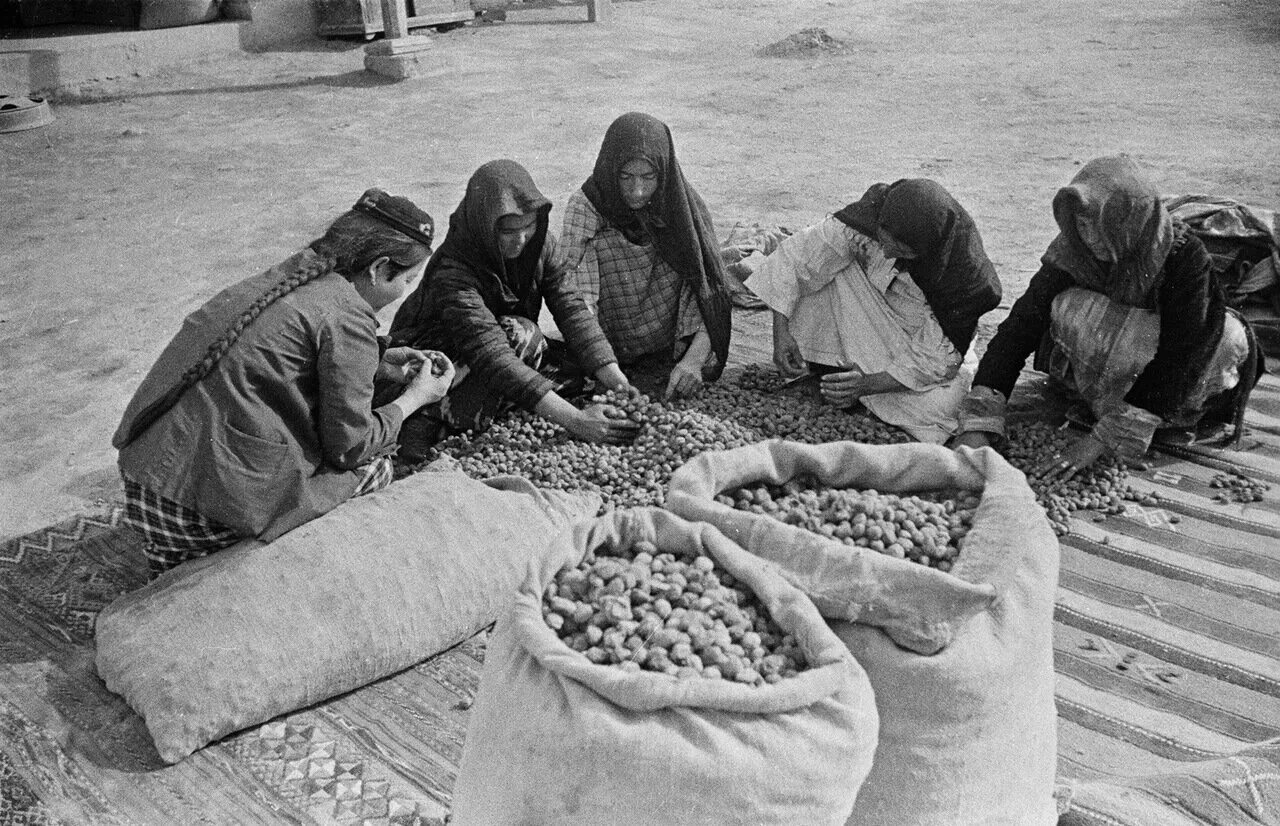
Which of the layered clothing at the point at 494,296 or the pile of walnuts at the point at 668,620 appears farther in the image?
the layered clothing at the point at 494,296

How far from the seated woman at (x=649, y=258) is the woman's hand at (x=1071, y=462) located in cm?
125

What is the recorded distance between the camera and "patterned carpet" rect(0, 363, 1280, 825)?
2451mm

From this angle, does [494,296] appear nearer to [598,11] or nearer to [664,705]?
[664,705]

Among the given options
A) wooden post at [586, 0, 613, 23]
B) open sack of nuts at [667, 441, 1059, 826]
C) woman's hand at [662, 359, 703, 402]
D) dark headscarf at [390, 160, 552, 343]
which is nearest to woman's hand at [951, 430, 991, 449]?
woman's hand at [662, 359, 703, 402]

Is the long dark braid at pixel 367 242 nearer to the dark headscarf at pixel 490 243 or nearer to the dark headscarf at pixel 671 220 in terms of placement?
the dark headscarf at pixel 490 243

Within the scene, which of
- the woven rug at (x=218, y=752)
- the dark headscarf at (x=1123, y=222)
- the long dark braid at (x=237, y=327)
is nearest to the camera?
the woven rug at (x=218, y=752)

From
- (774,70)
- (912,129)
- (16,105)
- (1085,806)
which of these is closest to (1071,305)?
(1085,806)

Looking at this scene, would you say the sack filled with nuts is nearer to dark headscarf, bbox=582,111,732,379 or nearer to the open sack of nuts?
the open sack of nuts

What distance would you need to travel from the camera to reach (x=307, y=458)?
308 centimetres

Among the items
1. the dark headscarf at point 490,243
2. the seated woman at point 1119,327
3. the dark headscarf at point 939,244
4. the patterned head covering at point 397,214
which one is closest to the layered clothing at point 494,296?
the dark headscarf at point 490,243

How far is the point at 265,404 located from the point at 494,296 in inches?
49.6

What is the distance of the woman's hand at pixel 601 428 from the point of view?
12.4ft

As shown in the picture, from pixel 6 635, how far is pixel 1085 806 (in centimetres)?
270

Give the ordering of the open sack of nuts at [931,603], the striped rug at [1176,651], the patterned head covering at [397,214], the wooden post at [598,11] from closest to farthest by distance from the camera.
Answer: the open sack of nuts at [931,603] < the striped rug at [1176,651] < the patterned head covering at [397,214] < the wooden post at [598,11]
